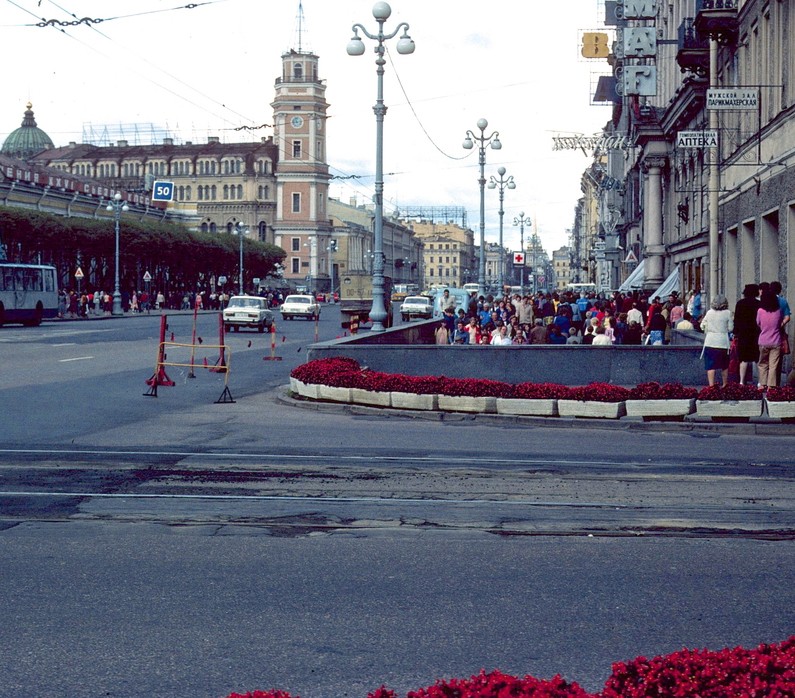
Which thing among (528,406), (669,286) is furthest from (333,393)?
(669,286)

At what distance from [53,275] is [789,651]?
2408 inches

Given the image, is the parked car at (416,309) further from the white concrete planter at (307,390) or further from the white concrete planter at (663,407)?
the white concrete planter at (663,407)

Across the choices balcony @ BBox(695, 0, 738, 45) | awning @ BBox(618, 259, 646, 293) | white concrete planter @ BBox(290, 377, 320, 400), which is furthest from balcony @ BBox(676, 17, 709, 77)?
white concrete planter @ BBox(290, 377, 320, 400)

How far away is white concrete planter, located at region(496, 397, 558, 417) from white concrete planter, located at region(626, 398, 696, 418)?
119 cm

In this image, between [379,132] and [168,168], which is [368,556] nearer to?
[379,132]

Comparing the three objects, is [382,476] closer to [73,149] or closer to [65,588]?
[65,588]

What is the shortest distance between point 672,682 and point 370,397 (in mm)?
15918

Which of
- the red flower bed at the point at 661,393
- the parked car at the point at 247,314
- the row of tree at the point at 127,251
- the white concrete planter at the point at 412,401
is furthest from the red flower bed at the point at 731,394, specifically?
the row of tree at the point at 127,251

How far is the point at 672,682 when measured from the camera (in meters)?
4.10

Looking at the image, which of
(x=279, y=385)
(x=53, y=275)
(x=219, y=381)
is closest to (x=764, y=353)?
(x=279, y=385)

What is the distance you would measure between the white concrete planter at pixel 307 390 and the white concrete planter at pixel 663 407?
552cm

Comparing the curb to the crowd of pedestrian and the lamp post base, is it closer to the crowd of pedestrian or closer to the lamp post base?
the crowd of pedestrian

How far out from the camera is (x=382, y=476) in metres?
11.9

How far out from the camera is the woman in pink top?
19984 millimetres
